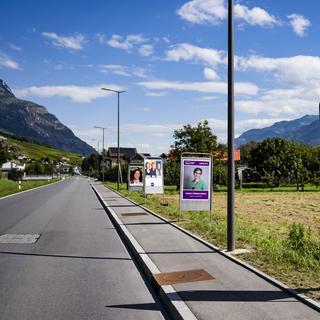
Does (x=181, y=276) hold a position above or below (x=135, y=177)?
below

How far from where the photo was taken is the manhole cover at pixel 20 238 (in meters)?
12.5

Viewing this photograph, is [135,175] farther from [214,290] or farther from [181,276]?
[214,290]

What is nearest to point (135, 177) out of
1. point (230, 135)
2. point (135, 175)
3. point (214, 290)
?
point (135, 175)

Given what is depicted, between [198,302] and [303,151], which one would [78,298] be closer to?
[198,302]

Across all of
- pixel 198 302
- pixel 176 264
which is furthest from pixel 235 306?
pixel 176 264

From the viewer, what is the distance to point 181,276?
7844 mm

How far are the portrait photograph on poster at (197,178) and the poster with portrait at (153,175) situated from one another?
833cm

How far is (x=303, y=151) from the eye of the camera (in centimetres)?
7475

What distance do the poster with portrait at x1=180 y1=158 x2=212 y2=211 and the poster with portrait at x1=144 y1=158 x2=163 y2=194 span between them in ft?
27.3

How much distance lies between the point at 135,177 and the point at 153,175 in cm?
923

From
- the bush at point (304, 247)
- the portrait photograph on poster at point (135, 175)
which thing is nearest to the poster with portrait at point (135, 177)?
the portrait photograph on poster at point (135, 175)

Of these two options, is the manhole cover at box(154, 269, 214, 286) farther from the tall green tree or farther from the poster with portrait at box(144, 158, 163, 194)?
the tall green tree

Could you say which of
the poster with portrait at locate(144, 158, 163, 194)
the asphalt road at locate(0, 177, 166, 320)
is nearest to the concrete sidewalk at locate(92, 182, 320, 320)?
the asphalt road at locate(0, 177, 166, 320)

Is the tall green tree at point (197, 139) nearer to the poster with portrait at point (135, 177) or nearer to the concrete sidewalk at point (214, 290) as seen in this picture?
the poster with portrait at point (135, 177)
